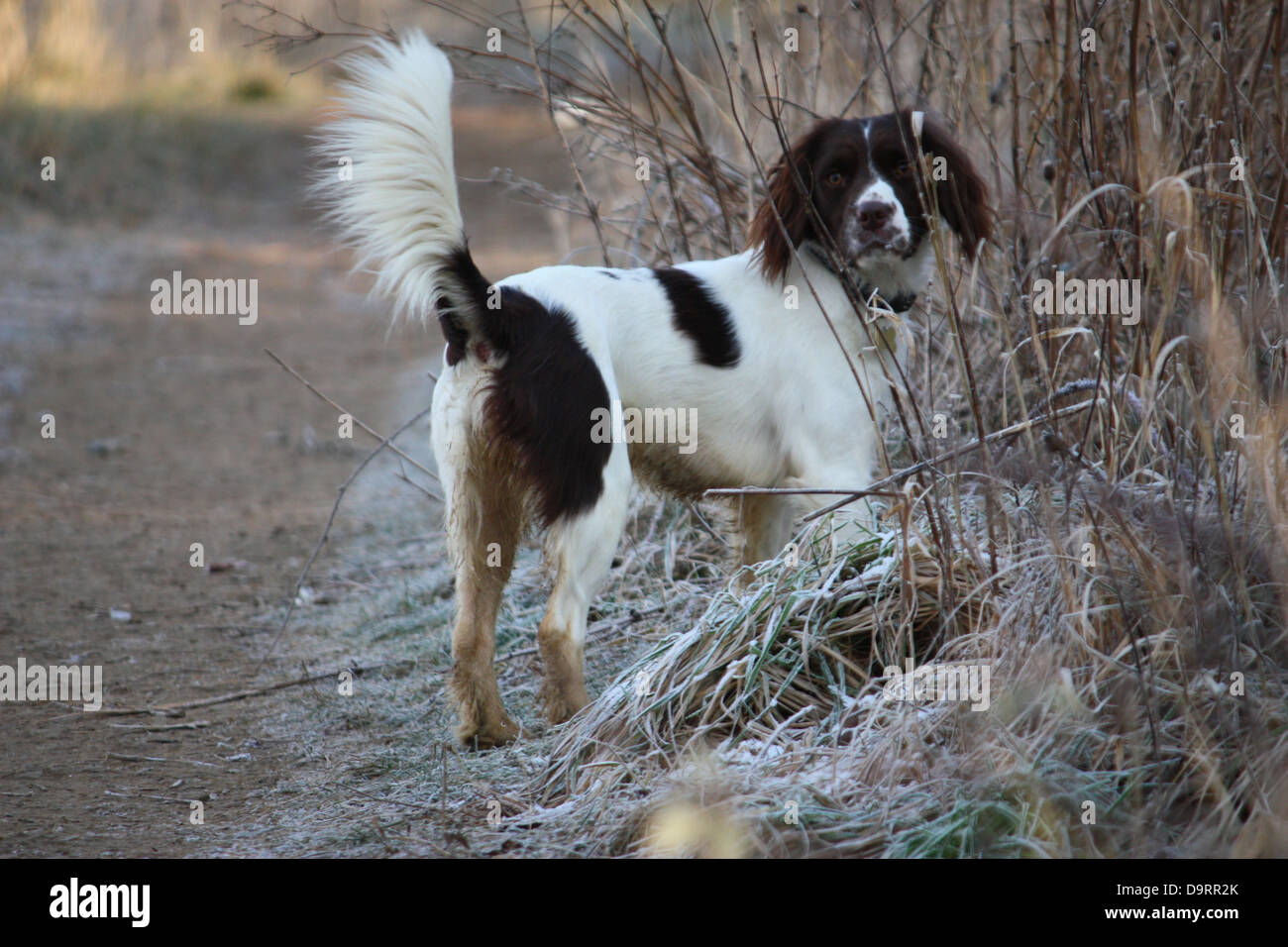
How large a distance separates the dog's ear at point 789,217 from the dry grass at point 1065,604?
16.6 inches

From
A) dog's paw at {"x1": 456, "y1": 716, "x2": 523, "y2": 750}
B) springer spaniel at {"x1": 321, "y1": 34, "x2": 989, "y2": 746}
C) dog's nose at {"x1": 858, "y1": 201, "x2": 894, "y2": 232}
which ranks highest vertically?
A: dog's nose at {"x1": 858, "y1": 201, "x2": 894, "y2": 232}

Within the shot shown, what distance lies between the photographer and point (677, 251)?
486cm

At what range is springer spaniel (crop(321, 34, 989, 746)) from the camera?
3.03m

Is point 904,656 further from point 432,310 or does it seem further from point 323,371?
point 323,371

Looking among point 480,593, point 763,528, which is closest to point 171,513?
point 480,593

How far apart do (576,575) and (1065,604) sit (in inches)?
44.6

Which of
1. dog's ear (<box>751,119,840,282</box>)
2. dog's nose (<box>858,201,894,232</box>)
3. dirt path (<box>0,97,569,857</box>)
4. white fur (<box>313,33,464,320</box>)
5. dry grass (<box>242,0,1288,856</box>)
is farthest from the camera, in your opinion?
dog's ear (<box>751,119,840,282</box>)

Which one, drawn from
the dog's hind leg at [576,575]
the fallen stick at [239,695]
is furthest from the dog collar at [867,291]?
the fallen stick at [239,695]

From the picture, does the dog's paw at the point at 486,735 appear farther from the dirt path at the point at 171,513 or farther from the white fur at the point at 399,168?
the white fur at the point at 399,168

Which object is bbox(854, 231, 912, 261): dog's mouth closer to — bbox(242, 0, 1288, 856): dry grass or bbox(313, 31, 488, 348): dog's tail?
bbox(242, 0, 1288, 856): dry grass

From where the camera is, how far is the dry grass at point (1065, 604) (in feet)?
8.03

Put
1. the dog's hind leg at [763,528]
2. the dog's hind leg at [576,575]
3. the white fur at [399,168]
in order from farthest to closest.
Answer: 1. the dog's hind leg at [763,528]
2. the dog's hind leg at [576,575]
3. the white fur at [399,168]

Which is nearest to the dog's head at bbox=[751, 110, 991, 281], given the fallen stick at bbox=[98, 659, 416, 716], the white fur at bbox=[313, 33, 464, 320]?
the white fur at bbox=[313, 33, 464, 320]
